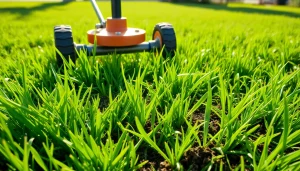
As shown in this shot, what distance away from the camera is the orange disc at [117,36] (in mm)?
1680

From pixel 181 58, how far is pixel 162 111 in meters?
0.69

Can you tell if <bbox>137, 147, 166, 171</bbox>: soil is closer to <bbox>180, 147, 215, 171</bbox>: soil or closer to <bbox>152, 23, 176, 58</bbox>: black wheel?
<bbox>180, 147, 215, 171</bbox>: soil

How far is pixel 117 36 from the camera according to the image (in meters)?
1.67

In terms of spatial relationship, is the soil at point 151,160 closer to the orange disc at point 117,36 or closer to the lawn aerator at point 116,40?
the lawn aerator at point 116,40

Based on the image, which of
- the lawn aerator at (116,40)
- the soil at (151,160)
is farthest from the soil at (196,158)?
the lawn aerator at (116,40)

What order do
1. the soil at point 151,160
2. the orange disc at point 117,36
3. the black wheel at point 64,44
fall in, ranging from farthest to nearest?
1. the orange disc at point 117,36
2. the black wheel at point 64,44
3. the soil at point 151,160

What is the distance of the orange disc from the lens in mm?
1680

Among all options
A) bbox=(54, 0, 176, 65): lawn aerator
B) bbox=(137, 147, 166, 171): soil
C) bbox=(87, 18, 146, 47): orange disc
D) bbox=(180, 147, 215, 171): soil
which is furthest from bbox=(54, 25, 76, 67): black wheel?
bbox=(180, 147, 215, 171): soil

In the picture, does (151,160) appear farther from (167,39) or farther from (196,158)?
(167,39)

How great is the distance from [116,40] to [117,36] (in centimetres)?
3

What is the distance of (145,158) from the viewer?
34.4 inches

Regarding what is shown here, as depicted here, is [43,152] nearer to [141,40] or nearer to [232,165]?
[232,165]

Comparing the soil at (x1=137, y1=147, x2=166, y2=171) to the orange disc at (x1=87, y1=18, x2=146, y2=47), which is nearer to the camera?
the soil at (x1=137, y1=147, x2=166, y2=171)

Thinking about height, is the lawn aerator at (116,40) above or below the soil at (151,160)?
above
